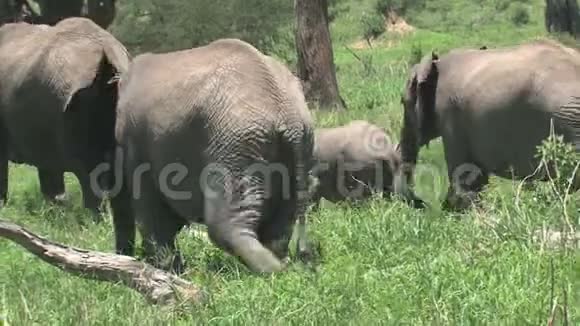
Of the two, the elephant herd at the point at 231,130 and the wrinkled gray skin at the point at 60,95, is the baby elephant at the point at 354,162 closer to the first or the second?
the elephant herd at the point at 231,130

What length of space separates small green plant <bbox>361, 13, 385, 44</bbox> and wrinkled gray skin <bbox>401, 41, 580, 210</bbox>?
19.1 m

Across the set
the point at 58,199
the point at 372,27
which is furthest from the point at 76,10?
the point at 372,27

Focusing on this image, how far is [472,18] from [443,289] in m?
26.9

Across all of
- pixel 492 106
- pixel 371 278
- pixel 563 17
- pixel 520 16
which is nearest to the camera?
pixel 371 278

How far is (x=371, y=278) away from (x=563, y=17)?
14899mm

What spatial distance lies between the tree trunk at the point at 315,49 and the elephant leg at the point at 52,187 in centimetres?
521

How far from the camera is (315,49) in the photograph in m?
16.0

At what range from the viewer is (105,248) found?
8453mm

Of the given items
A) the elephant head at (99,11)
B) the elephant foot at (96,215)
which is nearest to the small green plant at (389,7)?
the elephant head at (99,11)

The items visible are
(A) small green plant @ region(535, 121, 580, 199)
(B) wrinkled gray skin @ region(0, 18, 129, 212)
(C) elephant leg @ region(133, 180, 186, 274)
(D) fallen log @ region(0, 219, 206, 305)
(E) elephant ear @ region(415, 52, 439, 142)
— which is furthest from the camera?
(E) elephant ear @ region(415, 52, 439, 142)

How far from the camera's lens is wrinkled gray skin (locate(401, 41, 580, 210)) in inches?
337

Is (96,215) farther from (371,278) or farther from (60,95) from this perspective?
(371,278)

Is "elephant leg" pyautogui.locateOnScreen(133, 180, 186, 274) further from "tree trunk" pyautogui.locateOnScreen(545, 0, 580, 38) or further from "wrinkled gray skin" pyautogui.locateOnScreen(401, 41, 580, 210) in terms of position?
"tree trunk" pyautogui.locateOnScreen(545, 0, 580, 38)

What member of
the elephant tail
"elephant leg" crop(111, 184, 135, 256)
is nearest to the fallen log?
the elephant tail
